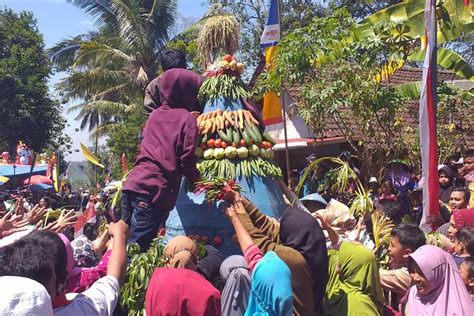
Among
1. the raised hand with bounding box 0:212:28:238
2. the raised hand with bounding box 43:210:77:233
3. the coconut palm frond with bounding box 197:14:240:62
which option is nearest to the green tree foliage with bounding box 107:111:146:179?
the coconut palm frond with bounding box 197:14:240:62

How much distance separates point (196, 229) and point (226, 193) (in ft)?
2.53

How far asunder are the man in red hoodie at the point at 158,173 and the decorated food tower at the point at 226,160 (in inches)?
6.7

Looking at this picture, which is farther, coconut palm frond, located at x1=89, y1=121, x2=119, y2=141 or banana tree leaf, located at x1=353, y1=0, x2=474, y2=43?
coconut palm frond, located at x1=89, y1=121, x2=119, y2=141

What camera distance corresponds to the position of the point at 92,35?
26.4 metres

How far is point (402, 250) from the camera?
4.01m

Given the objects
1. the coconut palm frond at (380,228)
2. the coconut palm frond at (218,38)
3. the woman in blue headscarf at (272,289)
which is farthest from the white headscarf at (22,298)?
the coconut palm frond at (218,38)

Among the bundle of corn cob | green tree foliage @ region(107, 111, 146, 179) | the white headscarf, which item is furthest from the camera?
green tree foliage @ region(107, 111, 146, 179)

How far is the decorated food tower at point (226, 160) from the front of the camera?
4.69 m

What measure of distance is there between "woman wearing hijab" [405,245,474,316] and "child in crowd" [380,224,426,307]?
1.56 ft

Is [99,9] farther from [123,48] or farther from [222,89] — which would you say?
[222,89]

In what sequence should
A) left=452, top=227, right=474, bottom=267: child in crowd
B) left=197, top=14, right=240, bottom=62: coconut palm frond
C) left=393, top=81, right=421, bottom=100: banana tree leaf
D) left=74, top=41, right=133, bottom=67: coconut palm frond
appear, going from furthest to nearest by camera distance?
left=74, top=41, right=133, bottom=67: coconut palm frond → left=393, top=81, right=421, bottom=100: banana tree leaf → left=197, top=14, right=240, bottom=62: coconut palm frond → left=452, top=227, right=474, bottom=267: child in crowd

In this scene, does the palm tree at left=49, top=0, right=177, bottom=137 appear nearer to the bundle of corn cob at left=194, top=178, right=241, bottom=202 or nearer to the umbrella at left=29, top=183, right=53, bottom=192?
the umbrella at left=29, top=183, right=53, bottom=192

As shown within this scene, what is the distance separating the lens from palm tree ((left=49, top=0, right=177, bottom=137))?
69.1 ft

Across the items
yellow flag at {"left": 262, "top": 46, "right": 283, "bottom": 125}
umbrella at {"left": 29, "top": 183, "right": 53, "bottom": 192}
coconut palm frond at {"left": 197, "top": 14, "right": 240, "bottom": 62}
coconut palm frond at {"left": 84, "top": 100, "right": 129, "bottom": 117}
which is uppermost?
coconut palm frond at {"left": 84, "top": 100, "right": 129, "bottom": 117}
